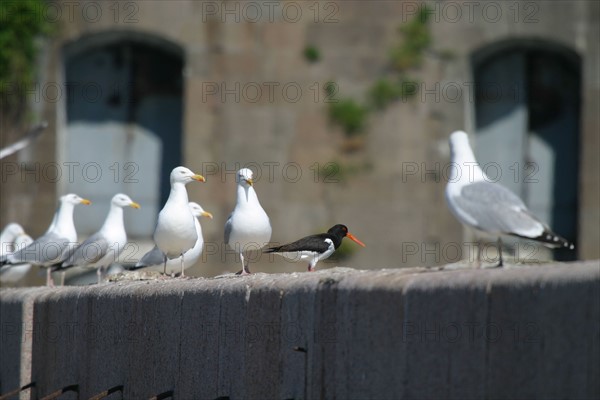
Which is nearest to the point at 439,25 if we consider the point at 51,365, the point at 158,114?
the point at 158,114

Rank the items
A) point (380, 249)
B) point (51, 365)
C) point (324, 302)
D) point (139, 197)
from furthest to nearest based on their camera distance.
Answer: point (139, 197)
point (380, 249)
point (51, 365)
point (324, 302)

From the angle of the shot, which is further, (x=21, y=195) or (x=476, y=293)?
(x=21, y=195)

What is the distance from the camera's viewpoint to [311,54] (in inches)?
802

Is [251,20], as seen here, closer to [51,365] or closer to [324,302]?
[51,365]

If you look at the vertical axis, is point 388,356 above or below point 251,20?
below

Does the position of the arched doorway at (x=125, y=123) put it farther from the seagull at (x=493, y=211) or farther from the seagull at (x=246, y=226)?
the seagull at (x=493, y=211)

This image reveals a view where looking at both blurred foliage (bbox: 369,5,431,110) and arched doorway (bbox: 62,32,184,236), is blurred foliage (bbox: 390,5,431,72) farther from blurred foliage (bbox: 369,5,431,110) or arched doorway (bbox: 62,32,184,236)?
→ arched doorway (bbox: 62,32,184,236)

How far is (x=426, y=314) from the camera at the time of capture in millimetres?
6520

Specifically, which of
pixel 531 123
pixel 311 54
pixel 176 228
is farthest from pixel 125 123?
pixel 176 228

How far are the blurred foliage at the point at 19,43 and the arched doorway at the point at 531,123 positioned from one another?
21.1 feet

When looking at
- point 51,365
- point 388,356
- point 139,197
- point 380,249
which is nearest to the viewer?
point 388,356

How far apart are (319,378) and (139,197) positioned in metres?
14.5

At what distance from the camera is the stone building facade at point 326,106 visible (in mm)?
20031

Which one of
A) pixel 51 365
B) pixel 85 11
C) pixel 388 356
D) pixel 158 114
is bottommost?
pixel 51 365
